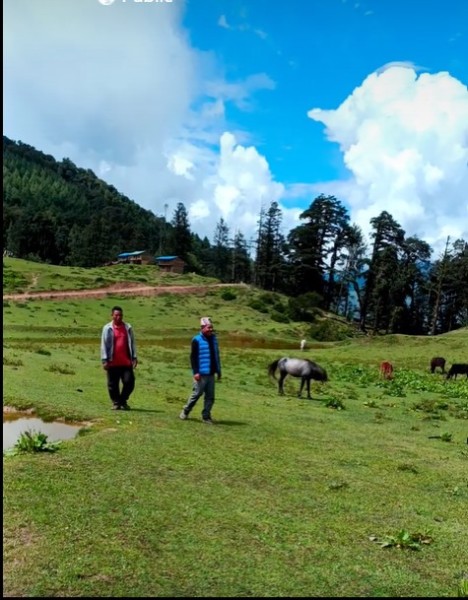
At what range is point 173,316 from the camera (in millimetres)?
65875

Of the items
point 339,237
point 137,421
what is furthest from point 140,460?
point 339,237

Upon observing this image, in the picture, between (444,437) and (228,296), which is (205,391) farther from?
(228,296)

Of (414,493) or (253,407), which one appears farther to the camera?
(253,407)

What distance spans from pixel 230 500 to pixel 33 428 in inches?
218

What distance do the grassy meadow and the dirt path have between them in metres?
47.6

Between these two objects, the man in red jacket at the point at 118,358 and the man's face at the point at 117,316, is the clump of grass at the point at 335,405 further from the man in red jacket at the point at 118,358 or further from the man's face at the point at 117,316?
the man's face at the point at 117,316

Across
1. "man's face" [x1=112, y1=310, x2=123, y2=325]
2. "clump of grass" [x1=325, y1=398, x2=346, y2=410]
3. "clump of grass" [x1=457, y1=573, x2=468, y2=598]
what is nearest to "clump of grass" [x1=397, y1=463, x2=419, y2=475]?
"clump of grass" [x1=457, y1=573, x2=468, y2=598]

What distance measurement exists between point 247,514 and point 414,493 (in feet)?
11.5

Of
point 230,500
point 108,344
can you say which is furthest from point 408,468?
point 108,344

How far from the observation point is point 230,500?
786 centimetres

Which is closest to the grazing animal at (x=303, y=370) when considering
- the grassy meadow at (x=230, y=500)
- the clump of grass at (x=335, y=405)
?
the clump of grass at (x=335, y=405)

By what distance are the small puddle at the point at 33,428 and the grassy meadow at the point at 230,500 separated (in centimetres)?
37

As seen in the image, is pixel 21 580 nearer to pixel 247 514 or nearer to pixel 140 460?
pixel 247 514

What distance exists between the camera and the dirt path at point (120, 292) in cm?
6425
